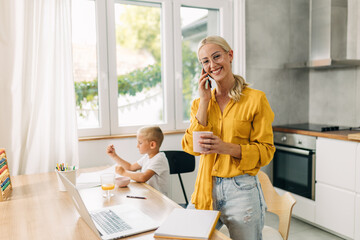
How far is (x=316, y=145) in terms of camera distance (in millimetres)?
2771

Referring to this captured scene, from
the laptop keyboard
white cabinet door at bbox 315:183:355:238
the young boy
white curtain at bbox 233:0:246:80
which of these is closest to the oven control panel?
white cabinet door at bbox 315:183:355:238

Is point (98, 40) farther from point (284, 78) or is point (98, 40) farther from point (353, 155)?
point (353, 155)

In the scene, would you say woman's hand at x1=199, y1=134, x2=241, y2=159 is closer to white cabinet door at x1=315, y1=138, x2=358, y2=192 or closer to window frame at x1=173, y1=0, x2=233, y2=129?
white cabinet door at x1=315, y1=138, x2=358, y2=192

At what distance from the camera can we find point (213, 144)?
1.30 m

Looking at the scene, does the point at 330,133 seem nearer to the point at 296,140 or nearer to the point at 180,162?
the point at 296,140

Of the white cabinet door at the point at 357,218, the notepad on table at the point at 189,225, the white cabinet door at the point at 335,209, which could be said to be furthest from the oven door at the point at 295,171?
the notepad on table at the point at 189,225

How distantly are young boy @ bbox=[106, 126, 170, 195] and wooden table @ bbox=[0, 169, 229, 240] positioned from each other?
0.25 feet

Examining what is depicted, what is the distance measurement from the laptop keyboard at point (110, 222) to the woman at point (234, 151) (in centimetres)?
39

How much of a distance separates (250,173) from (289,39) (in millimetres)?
2546

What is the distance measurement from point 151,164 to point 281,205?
77 centimetres

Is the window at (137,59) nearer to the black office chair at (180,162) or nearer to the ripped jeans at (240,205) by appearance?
the black office chair at (180,162)

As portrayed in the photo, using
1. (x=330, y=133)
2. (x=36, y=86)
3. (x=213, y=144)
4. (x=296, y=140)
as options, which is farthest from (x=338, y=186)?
(x=36, y=86)

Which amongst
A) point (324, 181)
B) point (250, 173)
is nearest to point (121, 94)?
point (250, 173)

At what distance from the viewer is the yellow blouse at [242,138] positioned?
1378 mm
